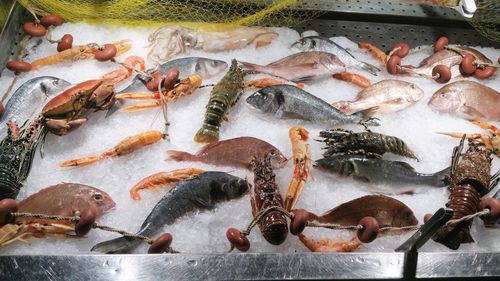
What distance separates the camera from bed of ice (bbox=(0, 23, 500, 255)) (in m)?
2.38

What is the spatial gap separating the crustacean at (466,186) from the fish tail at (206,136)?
1.31 meters

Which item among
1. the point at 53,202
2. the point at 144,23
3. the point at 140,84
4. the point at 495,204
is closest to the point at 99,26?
the point at 144,23

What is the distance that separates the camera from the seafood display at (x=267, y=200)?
2248 mm

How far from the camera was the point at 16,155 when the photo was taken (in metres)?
2.54

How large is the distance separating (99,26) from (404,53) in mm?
2274

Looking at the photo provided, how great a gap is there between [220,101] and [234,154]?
41 cm

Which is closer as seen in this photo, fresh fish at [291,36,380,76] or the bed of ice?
the bed of ice

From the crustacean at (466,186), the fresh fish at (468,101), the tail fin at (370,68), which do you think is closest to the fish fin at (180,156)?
the crustacean at (466,186)

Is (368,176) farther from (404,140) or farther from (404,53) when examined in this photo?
(404,53)

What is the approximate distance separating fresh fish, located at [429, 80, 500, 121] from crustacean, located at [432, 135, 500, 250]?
40cm

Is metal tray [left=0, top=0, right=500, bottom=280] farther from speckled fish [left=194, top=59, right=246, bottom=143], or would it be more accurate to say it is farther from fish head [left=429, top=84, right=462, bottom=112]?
fish head [left=429, top=84, right=462, bottom=112]

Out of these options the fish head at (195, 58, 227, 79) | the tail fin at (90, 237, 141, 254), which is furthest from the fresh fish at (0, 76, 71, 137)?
the tail fin at (90, 237, 141, 254)

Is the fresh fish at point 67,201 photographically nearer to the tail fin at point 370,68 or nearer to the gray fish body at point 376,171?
the gray fish body at point 376,171

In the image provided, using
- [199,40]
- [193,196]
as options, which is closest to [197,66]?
[199,40]
